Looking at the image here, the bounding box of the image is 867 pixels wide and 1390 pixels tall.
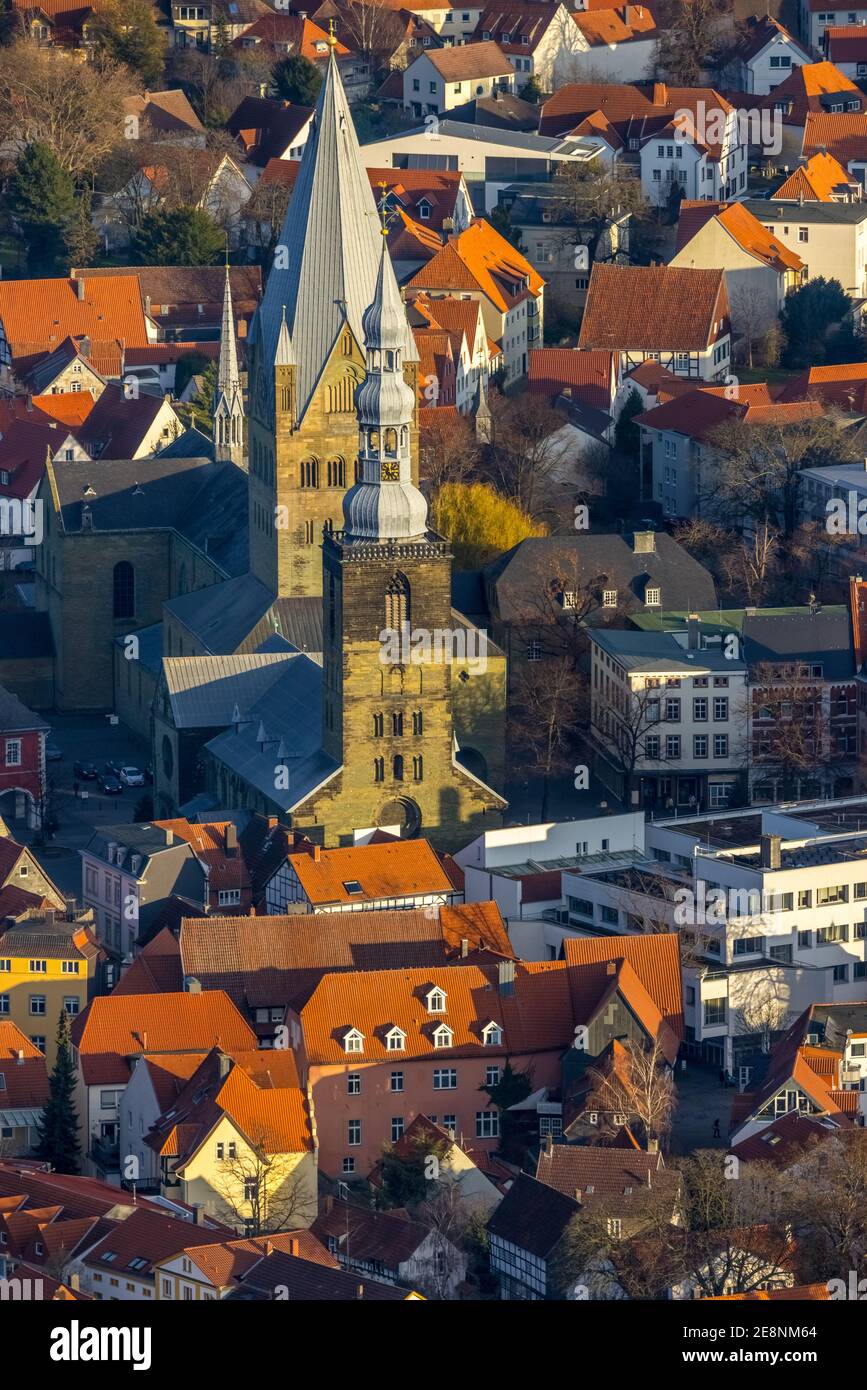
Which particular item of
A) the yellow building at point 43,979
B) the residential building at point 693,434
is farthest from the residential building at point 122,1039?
the residential building at point 693,434

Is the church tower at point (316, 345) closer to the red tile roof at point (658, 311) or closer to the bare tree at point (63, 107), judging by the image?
the red tile roof at point (658, 311)

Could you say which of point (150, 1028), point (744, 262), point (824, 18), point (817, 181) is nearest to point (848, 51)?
point (824, 18)

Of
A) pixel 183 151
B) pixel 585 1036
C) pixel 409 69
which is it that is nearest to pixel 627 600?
pixel 585 1036

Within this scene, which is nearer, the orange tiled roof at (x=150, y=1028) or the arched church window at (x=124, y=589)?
the orange tiled roof at (x=150, y=1028)

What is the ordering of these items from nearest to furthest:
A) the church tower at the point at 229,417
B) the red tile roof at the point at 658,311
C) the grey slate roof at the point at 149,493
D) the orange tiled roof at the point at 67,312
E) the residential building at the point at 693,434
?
the grey slate roof at the point at 149,493 < the church tower at the point at 229,417 < the residential building at the point at 693,434 < the red tile roof at the point at 658,311 < the orange tiled roof at the point at 67,312

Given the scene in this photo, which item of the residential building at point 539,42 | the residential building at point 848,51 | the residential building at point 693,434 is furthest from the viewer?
the residential building at point 539,42

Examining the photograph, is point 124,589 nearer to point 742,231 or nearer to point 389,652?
point 389,652

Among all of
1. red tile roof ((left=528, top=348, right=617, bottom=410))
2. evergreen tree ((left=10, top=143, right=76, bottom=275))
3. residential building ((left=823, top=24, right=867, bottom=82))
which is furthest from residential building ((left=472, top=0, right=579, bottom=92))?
red tile roof ((left=528, top=348, right=617, bottom=410))
